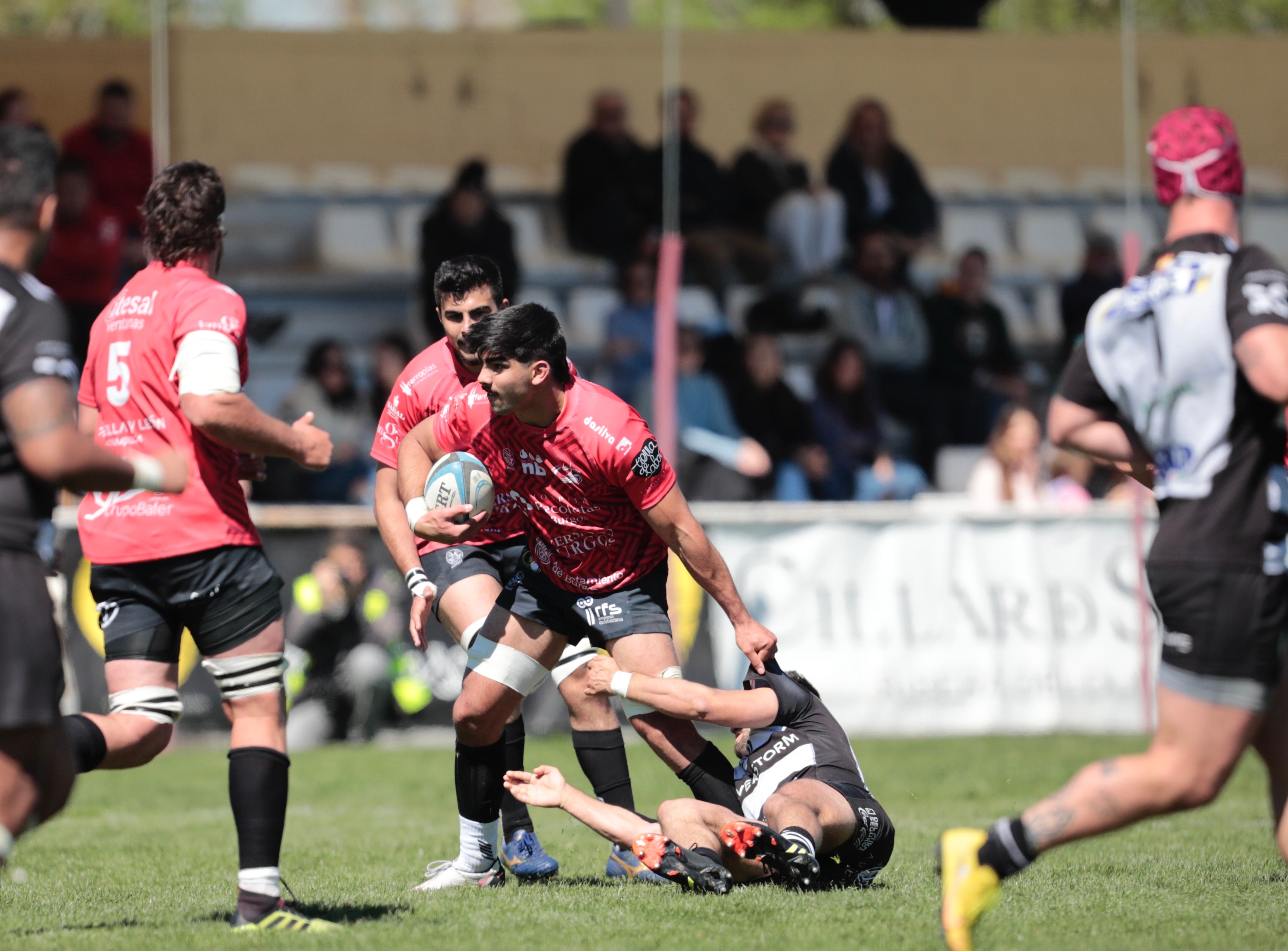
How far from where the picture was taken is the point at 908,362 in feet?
50.3

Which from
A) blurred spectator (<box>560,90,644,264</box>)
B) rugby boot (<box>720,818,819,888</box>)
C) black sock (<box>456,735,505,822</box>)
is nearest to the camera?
rugby boot (<box>720,818,819,888</box>)

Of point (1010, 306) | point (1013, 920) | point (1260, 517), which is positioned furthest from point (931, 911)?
point (1010, 306)

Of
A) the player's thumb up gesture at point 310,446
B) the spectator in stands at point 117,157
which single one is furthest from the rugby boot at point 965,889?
the spectator in stands at point 117,157

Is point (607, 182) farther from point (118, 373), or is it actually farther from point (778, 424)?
point (118, 373)

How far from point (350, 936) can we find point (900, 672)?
7304 millimetres

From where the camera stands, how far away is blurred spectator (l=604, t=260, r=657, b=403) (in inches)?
550

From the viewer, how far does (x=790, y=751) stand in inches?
227

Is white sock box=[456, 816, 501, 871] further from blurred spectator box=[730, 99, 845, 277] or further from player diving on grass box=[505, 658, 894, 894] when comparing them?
blurred spectator box=[730, 99, 845, 277]

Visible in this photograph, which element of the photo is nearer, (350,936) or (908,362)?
(350,936)

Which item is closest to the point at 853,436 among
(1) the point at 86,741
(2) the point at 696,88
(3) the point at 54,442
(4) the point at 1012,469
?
(4) the point at 1012,469

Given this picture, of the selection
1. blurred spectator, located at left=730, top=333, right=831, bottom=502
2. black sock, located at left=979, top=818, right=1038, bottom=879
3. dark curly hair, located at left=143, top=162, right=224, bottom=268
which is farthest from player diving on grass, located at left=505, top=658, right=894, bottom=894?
blurred spectator, located at left=730, top=333, right=831, bottom=502

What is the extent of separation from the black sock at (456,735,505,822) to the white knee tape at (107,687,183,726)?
1.35 meters

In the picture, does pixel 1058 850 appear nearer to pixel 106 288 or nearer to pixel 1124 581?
pixel 1124 581

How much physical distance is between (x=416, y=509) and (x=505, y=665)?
0.67 metres
